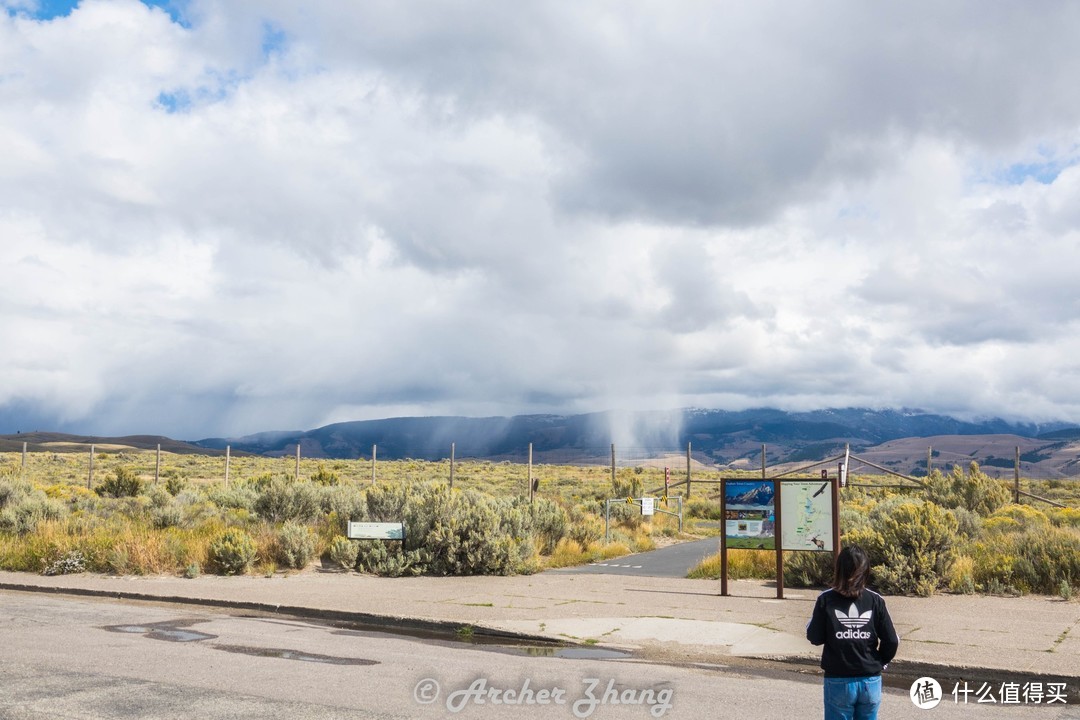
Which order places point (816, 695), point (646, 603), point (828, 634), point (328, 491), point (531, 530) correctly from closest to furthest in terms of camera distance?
point (828, 634) → point (816, 695) → point (646, 603) → point (531, 530) → point (328, 491)

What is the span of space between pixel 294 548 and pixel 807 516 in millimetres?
9483

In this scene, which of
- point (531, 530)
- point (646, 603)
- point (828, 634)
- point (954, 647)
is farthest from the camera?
point (531, 530)

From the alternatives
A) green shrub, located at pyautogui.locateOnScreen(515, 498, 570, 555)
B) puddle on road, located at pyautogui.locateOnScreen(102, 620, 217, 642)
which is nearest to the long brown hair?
puddle on road, located at pyautogui.locateOnScreen(102, 620, 217, 642)

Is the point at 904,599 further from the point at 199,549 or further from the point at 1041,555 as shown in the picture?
the point at 199,549

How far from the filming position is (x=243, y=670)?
8711mm

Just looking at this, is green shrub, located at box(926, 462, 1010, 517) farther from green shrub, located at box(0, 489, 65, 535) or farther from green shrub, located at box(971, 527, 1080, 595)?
green shrub, located at box(0, 489, 65, 535)

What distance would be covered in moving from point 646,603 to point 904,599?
13.2 feet

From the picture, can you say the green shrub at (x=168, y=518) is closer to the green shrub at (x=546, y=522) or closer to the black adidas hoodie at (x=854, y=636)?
the green shrub at (x=546, y=522)

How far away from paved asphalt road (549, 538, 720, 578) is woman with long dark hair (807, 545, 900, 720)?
12136mm

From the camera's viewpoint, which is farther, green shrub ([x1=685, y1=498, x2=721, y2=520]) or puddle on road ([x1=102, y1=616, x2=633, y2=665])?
green shrub ([x1=685, y1=498, x2=721, y2=520])

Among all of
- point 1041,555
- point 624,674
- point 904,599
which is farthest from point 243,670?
point 1041,555

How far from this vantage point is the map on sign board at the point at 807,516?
1394cm

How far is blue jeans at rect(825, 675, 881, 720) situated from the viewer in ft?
17.3

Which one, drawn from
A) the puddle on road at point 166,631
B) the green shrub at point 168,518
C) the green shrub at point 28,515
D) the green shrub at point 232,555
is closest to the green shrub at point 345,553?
the green shrub at point 232,555
